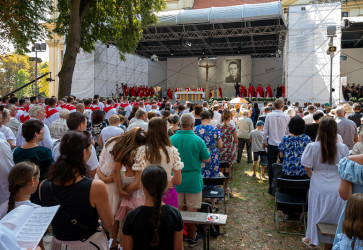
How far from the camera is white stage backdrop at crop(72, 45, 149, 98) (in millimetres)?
23078

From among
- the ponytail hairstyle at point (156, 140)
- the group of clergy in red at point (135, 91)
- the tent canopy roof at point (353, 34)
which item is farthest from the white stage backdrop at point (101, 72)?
the ponytail hairstyle at point (156, 140)

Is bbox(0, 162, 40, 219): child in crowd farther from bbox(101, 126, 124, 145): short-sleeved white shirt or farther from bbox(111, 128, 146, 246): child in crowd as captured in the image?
bbox(101, 126, 124, 145): short-sleeved white shirt

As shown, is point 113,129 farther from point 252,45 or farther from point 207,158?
point 252,45

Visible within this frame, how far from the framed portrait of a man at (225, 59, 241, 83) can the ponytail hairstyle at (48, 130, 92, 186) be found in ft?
97.7

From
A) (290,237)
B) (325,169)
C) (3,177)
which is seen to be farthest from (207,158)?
(3,177)

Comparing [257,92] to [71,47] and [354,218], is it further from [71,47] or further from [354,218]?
[354,218]

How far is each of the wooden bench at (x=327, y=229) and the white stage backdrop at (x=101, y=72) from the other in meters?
21.7

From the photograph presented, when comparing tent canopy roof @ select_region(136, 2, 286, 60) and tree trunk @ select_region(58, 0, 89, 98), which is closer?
tree trunk @ select_region(58, 0, 89, 98)

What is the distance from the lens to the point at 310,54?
1788cm

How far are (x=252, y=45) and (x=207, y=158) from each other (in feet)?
80.2

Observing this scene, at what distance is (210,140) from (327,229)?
7.22 feet

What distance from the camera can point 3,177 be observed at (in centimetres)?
323

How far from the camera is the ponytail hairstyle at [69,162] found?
2141 millimetres

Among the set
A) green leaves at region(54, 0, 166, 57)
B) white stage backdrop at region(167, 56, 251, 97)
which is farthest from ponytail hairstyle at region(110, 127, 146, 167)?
white stage backdrop at region(167, 56, 251, 97)
